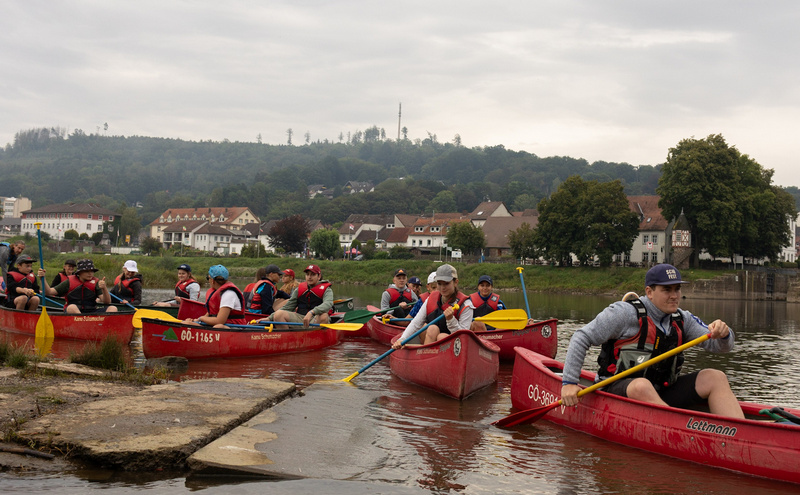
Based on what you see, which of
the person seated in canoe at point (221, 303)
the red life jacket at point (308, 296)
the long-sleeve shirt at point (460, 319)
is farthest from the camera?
the red life jacket at point (308, 296)

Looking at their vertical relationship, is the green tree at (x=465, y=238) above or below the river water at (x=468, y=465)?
above

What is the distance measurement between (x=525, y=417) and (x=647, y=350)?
6.53 feet

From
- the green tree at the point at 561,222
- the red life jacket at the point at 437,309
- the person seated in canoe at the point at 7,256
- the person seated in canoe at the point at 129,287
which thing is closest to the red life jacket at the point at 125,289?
the person seated in canoe at the point at 129,287

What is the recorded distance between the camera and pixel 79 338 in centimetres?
1430

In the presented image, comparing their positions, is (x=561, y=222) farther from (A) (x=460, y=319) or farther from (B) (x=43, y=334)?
(B) (x=43, y=334)

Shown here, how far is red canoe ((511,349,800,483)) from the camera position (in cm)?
598

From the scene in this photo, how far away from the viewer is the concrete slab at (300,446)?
5.57m

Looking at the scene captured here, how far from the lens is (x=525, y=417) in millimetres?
8070

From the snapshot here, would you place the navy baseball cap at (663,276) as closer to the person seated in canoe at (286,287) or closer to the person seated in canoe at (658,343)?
the person seated in canoe at (658,343)

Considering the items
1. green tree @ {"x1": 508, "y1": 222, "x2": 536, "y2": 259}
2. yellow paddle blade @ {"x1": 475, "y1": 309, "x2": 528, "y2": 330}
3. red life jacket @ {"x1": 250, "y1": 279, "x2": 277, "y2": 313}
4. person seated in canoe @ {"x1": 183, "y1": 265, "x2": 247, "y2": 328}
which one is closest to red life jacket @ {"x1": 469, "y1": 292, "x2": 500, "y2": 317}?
yellow paddle blade @ {"x1": 475, "y1": 309, "x2": 528, "y2": 330}

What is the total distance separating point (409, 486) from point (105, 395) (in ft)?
12.2

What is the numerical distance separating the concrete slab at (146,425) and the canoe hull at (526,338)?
656 cm

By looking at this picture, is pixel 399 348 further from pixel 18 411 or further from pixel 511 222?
pixel 511 222

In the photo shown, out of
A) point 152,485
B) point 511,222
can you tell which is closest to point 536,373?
point 152,485
